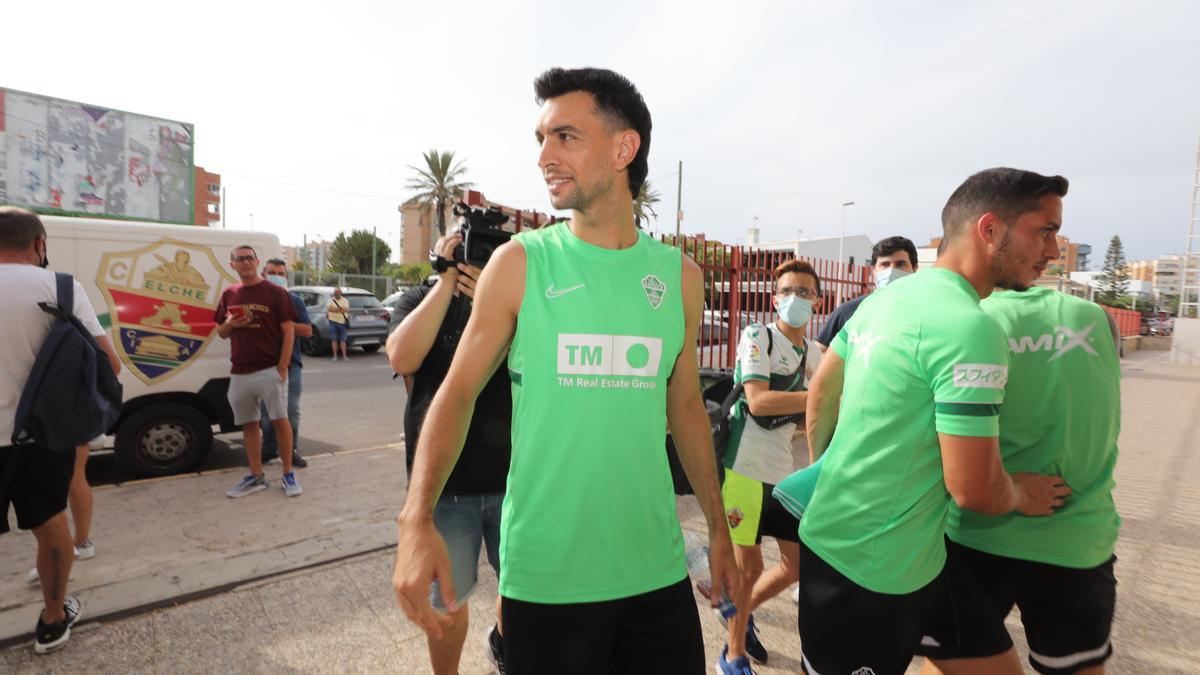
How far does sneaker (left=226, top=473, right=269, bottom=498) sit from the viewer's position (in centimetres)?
492

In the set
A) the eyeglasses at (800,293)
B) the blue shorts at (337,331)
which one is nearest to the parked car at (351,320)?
the blue shorts at (337,331)

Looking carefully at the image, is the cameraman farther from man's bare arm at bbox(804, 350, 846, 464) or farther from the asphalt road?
the asphalt road

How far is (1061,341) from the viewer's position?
1.85 metres

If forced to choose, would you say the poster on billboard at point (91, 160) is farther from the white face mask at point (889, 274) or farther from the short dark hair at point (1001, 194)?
the short dark hair at point (1001, 194)

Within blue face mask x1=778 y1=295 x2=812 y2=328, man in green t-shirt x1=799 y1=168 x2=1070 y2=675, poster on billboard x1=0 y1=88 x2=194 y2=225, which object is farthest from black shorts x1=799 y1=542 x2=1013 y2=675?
poster on billboard x1=0 y1=88 x2=194 y2=225

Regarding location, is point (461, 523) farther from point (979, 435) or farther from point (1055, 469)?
point (1055, 469)

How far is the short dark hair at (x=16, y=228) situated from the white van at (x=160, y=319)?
105 inches

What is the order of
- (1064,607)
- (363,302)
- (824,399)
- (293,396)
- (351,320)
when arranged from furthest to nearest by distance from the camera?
(363,302)
(351,320)
(293,396)
(824,399)
(1064,607)

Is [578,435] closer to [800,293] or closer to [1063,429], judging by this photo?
[1063,429]

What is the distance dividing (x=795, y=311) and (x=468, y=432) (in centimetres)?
199

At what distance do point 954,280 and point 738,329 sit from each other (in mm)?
6568

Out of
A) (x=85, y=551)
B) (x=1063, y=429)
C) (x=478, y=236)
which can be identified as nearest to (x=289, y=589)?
(x=85, y=551)

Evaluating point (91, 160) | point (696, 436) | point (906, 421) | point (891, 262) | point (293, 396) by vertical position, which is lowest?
point (293, 396)

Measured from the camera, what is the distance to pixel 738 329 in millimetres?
Answer: 8117
